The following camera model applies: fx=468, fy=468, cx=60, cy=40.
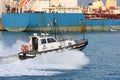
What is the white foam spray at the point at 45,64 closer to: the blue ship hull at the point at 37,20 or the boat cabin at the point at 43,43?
the boat cabin at the point at 43,43

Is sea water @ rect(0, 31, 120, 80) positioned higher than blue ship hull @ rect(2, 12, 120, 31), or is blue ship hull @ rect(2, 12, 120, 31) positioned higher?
sea water @ rect(0, 31, 120, 80)

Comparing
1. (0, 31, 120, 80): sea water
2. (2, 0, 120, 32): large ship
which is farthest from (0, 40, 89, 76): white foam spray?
(2, 0, 120, 32): large ship

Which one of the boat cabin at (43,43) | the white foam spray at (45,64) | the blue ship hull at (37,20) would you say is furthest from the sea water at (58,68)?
the blue ship hull at (37,20)

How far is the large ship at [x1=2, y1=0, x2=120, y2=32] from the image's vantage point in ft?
314

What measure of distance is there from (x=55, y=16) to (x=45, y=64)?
6327cm

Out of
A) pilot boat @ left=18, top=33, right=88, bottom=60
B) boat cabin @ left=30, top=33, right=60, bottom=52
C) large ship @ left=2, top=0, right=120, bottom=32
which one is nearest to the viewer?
pilot boat @ left=18, top=33, right=88, bottom=60

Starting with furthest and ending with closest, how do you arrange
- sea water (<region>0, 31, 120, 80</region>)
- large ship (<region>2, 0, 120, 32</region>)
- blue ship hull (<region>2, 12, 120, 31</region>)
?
large ship (<region>2, 0, 120, 32</region>), blue ship hull (<region>2, 12, 120, 31</region>), sea water (<region>0, 31, 120, 80</region>)

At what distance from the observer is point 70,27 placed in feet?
336

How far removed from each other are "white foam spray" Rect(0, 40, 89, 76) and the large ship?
55.8 meters

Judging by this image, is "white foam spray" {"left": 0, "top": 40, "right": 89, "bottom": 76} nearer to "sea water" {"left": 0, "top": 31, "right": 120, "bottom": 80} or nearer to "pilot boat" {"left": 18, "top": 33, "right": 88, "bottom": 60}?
"sea water" {"left": 0, "top": 31, "right": 120, "bottom": 80}

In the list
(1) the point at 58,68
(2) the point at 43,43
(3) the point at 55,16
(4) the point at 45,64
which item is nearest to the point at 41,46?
(2) the point at 43,43

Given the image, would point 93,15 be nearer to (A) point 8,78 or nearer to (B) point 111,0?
(B) point 111,0

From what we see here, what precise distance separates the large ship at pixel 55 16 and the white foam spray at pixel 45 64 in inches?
2196

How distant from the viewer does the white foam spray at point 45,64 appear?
28750 mm
